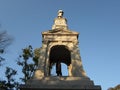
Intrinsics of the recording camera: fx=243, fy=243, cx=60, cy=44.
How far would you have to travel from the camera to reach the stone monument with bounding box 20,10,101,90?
12.9 meters

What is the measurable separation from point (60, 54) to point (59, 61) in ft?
2.10

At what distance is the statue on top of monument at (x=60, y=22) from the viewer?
16.4m

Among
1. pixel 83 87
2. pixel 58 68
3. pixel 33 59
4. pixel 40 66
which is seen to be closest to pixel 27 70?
pixel 33 59

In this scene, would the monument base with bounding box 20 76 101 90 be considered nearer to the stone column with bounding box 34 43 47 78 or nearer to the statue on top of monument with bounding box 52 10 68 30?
the stone column with bounding box 34 43 47 78

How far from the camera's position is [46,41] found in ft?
50.8

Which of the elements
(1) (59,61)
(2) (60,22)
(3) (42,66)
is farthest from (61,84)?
(2) (60,22)

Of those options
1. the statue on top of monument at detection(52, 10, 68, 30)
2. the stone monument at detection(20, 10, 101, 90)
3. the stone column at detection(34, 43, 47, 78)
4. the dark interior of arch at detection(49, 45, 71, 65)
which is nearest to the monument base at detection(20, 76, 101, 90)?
the stone monument at detection(20, 10, 101, 90)

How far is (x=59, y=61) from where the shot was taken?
17.0 metres

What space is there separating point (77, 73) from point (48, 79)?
176cm

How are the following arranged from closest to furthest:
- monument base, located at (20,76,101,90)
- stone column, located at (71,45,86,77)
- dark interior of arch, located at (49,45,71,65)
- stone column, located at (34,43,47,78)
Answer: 1. monument base, located at (20,76,101,90)
2. stone column, located at (34,43,47,78)
3. stone column, located at (71,45,86,77)
4. dark interior of arch, located at (49,45,71,65)

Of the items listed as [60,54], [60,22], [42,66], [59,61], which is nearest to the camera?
[42,66]

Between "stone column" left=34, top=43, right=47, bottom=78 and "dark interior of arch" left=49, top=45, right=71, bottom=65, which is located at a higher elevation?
"dark interior of arch" left=49, top=45, right=71, bottom=65

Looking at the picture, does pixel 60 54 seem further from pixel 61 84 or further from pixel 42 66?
pixel 61 84

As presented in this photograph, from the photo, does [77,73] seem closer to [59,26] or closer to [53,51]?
[53,51]
